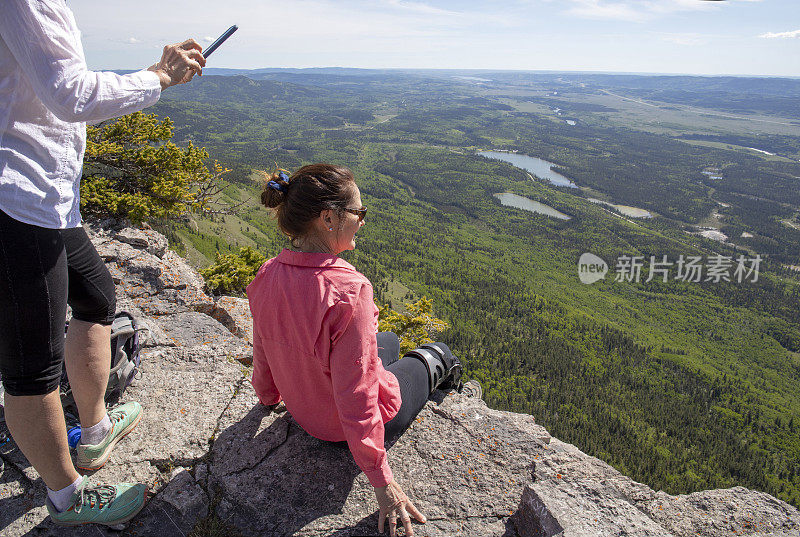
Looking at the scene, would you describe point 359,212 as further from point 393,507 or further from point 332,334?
point 393,507

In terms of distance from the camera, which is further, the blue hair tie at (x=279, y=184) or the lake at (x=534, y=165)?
the lake at (x=534, y=165)

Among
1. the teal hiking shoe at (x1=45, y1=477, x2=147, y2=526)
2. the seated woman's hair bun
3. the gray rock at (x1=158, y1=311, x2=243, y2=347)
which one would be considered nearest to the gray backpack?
the gray rock at (x1=158, y1=311, x2=243, y2=347)

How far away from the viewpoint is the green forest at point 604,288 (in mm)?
49219

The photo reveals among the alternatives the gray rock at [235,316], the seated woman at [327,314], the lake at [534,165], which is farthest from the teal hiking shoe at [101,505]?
the lake at [534,165]

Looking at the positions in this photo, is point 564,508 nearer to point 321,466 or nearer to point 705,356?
point 321,466

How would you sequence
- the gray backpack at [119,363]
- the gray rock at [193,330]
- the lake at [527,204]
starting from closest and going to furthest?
the gray backpack at [119,363] → the gray rock at [193,330] → the lake at [527,204]

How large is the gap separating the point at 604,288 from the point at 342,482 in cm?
10413

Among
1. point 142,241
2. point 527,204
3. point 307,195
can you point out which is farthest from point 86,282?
point 527,204

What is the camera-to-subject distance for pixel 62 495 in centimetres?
210

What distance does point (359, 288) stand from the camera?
6.59 ft

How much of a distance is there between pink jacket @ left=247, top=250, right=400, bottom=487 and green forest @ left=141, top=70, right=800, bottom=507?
1.26ft

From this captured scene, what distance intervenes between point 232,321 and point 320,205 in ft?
14.0

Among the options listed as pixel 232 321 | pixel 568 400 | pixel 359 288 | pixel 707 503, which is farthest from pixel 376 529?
pixel 568 400

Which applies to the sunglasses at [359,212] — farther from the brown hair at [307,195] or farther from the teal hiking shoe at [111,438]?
the teal hiking shoe at [111,438]
